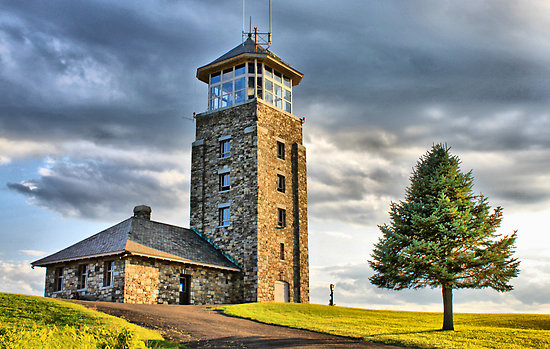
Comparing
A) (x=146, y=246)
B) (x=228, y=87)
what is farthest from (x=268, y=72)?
(x=146, y=246)

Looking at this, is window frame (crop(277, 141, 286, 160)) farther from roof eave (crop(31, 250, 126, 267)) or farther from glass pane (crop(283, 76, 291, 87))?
roof eave (crop(31, 250, 126, 267))

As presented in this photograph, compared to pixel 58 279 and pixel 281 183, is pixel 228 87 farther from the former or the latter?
pixel 58 279

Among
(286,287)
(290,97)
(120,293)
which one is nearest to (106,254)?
(120,293)

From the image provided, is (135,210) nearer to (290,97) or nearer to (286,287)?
(286,287)

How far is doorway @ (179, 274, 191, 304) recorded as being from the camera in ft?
98.7

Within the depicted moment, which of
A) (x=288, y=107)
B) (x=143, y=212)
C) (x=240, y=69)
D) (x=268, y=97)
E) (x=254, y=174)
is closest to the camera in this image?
(x=254, y=174)

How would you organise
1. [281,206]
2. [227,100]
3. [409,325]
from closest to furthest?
[409,325] < [281,206] < [227,100]

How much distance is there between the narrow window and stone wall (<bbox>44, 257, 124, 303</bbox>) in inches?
6.9

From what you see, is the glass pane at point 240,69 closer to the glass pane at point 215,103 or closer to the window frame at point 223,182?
the glass pane at point 215,103

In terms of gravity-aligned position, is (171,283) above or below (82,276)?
below

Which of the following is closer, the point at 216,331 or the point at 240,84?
the point at 216,331

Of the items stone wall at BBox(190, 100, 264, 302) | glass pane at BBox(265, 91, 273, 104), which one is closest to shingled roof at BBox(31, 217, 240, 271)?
stone wall at BBox(190, 100, 264, 302)

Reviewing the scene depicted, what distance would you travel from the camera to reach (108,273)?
28.1 meters

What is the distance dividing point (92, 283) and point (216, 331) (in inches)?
457
